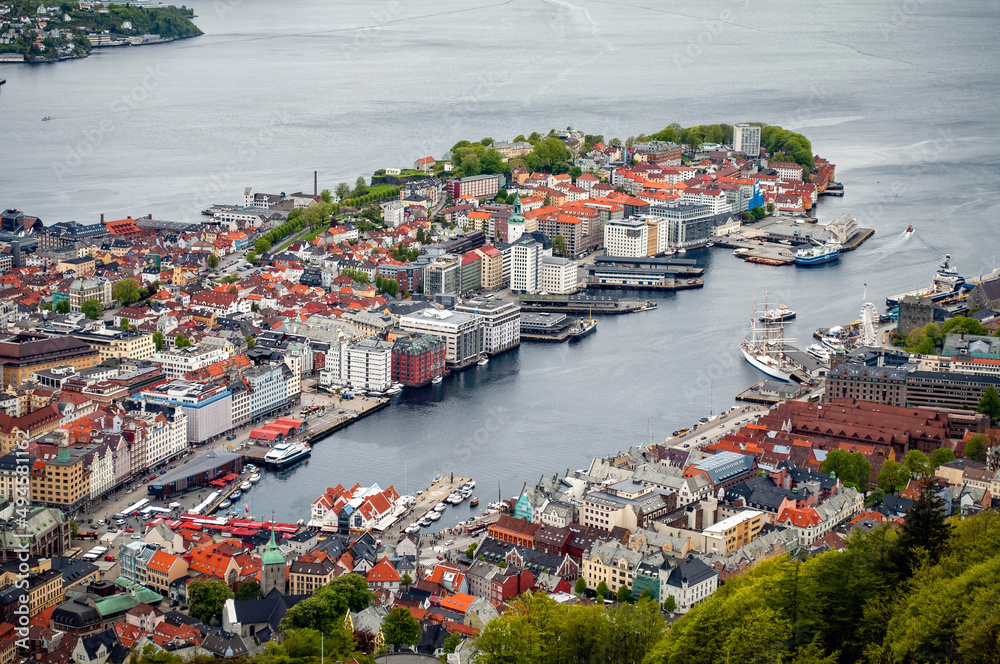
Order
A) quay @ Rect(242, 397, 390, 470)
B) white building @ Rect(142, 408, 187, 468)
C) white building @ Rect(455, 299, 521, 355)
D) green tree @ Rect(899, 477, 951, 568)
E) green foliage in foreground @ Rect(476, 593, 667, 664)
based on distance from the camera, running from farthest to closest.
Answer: white building @ Rect(455, 299, 521, 355), quay @ Rect(242, 397, 390, 470), white building @ Rect(142, 408, 187, 468), green foliage in foreground @ Rect(476, 593, 667, 664), green tree @ Rect(899, 477, 951, 568)

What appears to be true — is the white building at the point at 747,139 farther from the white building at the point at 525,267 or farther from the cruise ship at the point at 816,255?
the white building at the point at 525,267

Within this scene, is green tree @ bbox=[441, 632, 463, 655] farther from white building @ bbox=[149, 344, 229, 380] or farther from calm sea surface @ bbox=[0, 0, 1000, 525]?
white building @ bbox=[149, 344, 229, 380]

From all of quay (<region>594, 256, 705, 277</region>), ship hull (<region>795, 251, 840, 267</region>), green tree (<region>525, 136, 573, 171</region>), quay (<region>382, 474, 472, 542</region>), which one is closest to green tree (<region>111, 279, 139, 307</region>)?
quay (<region>594, 256, 705, 277</region>)

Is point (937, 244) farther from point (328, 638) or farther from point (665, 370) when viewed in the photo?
point (328, 638)

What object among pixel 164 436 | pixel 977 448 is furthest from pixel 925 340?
pixel 164 436

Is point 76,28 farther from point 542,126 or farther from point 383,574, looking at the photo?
point 383,574

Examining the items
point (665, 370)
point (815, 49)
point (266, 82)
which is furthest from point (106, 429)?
point (815, 49)
